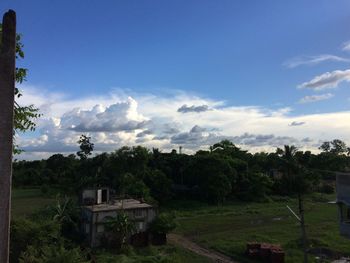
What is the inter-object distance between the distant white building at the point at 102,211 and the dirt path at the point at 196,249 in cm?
319

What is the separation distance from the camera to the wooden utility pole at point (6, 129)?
22.8 feet

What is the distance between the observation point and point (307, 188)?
66750 mm

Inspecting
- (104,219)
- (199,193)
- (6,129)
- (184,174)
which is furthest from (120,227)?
(184,174)

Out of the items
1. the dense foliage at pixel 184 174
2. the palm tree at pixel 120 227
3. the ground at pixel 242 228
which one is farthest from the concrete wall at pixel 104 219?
the dense foliage at pixel 184 174

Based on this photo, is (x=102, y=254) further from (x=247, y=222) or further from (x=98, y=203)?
(x=247, y=222)

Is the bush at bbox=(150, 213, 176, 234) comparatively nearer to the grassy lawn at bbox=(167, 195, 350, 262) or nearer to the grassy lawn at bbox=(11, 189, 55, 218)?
the grassy lawn at bbox=(167, 195, 350, 262)

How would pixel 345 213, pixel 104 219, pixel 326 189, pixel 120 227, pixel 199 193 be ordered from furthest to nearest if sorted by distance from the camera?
pixel 326 189
pixel 199 193
pixel 104 219
pixel 120 227
pixel 345 213

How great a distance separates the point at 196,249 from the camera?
33.0 m

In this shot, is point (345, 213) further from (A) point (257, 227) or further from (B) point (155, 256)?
(A) point (257, 227)

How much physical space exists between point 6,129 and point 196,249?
1105 inches

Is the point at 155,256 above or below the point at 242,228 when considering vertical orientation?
below

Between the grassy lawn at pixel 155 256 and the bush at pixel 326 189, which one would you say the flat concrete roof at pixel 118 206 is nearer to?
the grassy lawn at pixel 155 256

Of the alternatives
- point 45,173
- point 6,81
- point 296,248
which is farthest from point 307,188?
point 6,81

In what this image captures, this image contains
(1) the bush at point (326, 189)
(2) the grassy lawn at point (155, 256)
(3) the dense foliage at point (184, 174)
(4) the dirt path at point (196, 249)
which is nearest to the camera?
(2) the grassy lawn at point (155, 256)
